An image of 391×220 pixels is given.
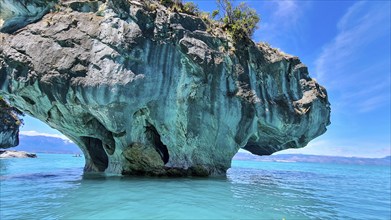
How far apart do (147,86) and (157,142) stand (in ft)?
16.6

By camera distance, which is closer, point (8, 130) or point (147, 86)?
point (147, 86)

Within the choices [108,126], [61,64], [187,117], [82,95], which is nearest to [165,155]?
[187,117]

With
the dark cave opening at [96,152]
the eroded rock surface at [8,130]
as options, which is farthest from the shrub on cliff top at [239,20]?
the eroded rock surface at [8,130]

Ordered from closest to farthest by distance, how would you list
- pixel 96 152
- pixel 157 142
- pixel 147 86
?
pixel 147 86, pixel 157 142, pixel 96 152

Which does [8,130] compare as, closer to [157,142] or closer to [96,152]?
[96,152]

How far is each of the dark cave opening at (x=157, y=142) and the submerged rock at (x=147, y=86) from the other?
84 millimetres

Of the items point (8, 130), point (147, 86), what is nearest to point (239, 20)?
point (147, 86)

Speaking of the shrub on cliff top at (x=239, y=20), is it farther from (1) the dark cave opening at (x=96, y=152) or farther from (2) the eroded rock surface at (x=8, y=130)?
(2) the eroded rock surface at (x=8, y=130)

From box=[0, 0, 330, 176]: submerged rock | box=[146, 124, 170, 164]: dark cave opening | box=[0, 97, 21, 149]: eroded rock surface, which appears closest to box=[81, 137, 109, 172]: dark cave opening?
box=[0, 0, 330, 176]: submerged rock

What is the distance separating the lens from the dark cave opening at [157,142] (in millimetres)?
18344

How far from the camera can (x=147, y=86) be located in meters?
16.1

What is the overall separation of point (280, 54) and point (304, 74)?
3.00 m

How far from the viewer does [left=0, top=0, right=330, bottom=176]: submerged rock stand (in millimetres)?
14992

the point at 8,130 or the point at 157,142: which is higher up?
the point at 8,130
